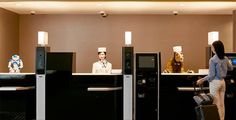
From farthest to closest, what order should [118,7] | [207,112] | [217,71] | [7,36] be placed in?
1. [7,36]
2. [118,7]
3. [217,71]
4. [207,112]

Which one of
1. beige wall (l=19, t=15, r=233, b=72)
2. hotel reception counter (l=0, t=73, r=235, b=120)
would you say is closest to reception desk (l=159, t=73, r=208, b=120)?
hotel reception counter (l=0, t=73, r=235, b=120)

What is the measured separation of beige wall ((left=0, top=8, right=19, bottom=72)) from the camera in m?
8.09

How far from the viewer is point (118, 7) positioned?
7.96 m

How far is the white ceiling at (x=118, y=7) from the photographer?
24.3 feet

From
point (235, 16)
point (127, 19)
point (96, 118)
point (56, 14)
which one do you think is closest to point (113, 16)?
point (127, 19)

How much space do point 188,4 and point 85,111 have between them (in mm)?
3280

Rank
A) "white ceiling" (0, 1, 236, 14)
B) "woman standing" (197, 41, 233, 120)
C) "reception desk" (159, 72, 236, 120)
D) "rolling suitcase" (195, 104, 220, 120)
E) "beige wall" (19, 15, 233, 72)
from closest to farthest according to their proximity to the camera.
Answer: "rolling suitcase" (195, 104, 220, 120) < "woman standing" (197, 41, 233, 120) < "reception desk" (159, 72, 236, 120) < "white ceiling" (0, 1, 236, 14) < "beige wall" (19, 15, 233, 72)

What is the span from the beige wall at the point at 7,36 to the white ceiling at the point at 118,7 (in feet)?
0.70

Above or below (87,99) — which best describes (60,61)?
above

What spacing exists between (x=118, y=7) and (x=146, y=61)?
6.92 feet

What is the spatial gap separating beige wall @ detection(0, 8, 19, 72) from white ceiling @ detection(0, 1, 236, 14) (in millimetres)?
215

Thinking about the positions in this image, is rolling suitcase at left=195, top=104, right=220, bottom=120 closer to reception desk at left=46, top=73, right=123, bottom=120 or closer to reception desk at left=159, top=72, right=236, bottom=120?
reception desk at left=159, top=72, right=236, bottom=120

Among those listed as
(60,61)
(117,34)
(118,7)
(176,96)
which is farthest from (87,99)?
(117,34)

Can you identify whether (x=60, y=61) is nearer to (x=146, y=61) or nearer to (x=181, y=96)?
(x=146, y=61)
